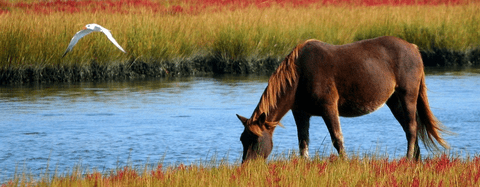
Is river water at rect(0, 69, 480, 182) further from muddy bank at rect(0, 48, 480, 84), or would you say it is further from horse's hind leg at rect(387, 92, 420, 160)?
muddy bank at rect(0, 48, 480, 84)

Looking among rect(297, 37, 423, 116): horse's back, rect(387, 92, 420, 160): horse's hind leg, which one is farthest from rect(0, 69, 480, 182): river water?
rect(297, 37, 423, 116): horse's back

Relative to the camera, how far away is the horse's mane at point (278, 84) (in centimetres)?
607

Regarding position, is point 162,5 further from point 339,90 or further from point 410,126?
point 339,90

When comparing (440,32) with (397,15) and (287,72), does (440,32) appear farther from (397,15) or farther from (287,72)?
(287,72)

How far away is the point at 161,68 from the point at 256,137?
10.7m

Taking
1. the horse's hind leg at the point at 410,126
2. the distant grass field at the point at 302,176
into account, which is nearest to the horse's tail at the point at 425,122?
the horse's hind leg at the point at 410,126

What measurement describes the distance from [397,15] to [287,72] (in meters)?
14.6

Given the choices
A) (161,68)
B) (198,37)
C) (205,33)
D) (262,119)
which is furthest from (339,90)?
(205,33)

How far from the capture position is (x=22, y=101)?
12.2 m

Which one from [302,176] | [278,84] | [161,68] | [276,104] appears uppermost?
[278,84]

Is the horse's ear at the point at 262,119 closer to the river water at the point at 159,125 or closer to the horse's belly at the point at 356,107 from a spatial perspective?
the horse's belly at the point at 356,107

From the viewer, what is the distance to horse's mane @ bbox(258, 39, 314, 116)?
6074 mm

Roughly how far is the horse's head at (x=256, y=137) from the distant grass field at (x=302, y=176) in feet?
0.40

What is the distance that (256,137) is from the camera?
233 inches
